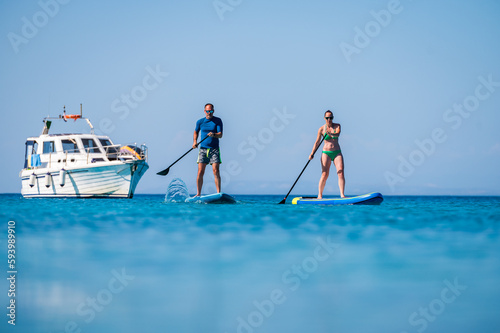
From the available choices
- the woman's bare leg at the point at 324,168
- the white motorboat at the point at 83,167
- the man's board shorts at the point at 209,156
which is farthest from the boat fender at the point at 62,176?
the woman's bare leg at the point at 324,168

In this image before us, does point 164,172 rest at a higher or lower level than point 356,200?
higher

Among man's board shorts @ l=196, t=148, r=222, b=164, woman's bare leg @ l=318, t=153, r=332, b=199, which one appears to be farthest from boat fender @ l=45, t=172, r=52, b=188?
woman's bare leg @ l=318, t=153, r=332, b=199

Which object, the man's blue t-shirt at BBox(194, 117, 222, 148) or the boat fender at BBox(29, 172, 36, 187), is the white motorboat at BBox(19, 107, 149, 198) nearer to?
the boat fender at BBox(29, 172, 36, 187)

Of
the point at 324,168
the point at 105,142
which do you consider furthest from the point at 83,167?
the point at 324,168

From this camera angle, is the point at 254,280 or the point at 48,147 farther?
the point at 48,147

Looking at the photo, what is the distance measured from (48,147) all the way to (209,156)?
49.9 feet

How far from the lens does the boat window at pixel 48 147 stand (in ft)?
92.1

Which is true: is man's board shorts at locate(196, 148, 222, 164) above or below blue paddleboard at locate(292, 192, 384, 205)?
above

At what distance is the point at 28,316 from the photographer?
444cm

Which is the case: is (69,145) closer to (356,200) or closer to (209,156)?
(209,156)

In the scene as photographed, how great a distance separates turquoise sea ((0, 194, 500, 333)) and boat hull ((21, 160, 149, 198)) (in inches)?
665

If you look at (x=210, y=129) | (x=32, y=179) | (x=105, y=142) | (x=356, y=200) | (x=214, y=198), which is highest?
(x=105, y=142)

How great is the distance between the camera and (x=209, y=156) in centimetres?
1562

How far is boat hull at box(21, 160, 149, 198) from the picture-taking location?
2628cm
